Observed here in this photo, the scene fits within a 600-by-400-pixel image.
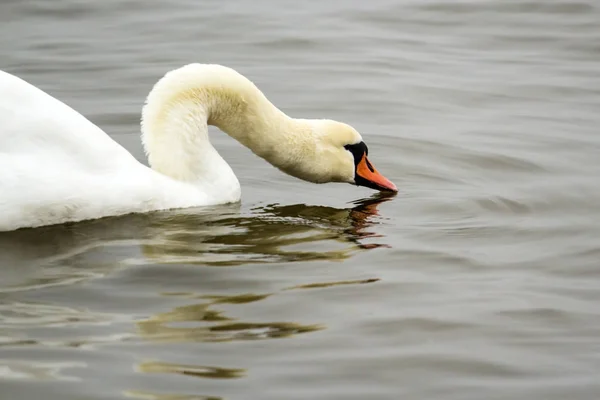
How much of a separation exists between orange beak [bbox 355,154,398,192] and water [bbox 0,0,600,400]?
4.4 inches

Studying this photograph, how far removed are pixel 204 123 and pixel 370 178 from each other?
1.19 metres

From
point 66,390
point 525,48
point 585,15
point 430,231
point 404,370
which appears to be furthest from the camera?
point 585,15

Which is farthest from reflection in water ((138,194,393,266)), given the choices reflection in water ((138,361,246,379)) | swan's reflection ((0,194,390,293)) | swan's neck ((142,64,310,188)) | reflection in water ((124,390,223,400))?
reflection in water ((124,390,223,400))

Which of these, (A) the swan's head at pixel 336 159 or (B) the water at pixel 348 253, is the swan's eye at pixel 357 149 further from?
(B) the water at pixel 348 253

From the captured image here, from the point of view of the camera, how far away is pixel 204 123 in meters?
7.64

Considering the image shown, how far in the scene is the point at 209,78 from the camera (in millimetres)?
7668

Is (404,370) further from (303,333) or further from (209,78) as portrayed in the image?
(209,78)

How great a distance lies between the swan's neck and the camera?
7.52 m

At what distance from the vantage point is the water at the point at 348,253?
4.86m

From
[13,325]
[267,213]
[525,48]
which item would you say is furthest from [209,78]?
[525,48]

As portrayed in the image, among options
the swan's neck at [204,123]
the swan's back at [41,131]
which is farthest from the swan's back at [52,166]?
the swan's neck at [204,123]

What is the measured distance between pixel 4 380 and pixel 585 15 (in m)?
10.8

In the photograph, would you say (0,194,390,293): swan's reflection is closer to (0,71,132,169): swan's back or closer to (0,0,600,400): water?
(0,0,600,400): water

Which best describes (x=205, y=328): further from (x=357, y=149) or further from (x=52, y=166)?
(x=357, y=149)
